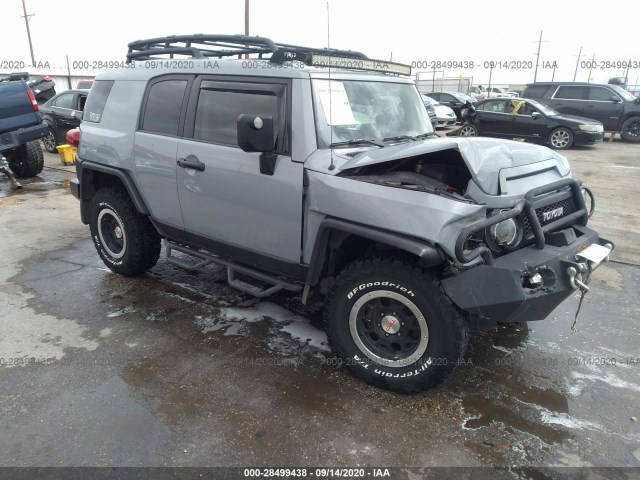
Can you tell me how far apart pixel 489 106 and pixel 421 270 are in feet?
44.8

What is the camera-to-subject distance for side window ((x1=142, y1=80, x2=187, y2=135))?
12.2 feet

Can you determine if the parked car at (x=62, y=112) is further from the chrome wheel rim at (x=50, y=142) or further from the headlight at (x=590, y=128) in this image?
the headlight at (x=590, y=128)

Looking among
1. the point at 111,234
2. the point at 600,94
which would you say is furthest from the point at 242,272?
the point at 600,94

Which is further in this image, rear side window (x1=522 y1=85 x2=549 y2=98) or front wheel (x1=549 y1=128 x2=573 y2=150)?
rear side window (x1=522 y1=85 x2=549 y2=98)

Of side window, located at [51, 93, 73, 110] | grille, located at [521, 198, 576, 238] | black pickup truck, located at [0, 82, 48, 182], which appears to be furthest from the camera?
side window, located at [51, 93, 73, 110]

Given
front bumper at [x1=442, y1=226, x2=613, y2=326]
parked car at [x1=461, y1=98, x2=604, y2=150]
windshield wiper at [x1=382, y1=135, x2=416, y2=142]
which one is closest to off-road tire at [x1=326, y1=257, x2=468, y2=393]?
front bumper at [x1=442, y1=226, x2=613, y2=326]

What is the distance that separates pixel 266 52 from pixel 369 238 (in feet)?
7.46

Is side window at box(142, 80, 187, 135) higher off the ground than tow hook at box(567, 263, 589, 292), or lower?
higher

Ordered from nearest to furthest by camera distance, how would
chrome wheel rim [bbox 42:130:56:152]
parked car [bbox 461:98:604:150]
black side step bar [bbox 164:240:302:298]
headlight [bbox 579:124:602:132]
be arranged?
1. black side step bar [bbox 164:240:302:298]
2. chrome wheel rim [bbox 42:130:56:152]
3. headlight [bbox 579:124:602:132]
4. parked car [bbox 461:98:604:150]

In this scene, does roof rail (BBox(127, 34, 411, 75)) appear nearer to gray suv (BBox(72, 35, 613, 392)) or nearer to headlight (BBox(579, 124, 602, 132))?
gray suv (BBox(72, 35, 613, 392))

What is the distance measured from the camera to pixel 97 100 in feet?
14.5

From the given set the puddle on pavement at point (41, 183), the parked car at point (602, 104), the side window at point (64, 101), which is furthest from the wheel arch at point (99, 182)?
the parked car at point (602, 104)

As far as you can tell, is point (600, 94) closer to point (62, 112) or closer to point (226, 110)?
point (226, 110)

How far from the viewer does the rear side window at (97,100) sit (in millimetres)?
4320
